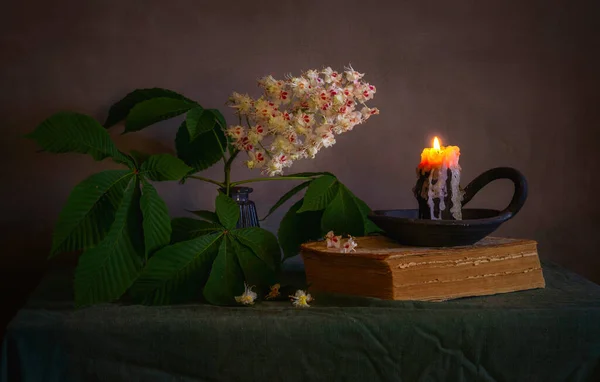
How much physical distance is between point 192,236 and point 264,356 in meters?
0.27

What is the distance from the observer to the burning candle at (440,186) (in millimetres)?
840

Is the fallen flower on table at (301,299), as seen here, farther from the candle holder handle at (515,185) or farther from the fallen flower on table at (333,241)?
the candle holder handle at (515,185)

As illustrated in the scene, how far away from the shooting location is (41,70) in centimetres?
107

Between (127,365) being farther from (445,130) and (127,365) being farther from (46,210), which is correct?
(445,130)

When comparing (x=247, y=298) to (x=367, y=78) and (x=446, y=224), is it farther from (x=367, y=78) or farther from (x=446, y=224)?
(x=367, y=78)

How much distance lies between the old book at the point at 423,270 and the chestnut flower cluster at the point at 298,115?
161mm

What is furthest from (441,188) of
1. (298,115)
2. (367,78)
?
(367,78)

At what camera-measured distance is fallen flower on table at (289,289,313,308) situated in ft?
2.45

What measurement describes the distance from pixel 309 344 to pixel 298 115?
1.19ft

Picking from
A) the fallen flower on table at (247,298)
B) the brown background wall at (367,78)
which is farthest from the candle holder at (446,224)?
the brown background wall at (367,78)

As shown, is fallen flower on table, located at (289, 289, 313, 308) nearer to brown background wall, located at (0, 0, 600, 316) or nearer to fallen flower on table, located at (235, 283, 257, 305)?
fallen flower on table, located at (235, 283, 257, 305)

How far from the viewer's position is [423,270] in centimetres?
75

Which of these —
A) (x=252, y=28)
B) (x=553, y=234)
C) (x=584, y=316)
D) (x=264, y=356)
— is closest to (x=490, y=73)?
(x=553, y=234)

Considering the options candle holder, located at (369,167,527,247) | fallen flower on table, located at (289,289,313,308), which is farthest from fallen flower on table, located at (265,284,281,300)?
candle holder, located at (369,167,527,247)
